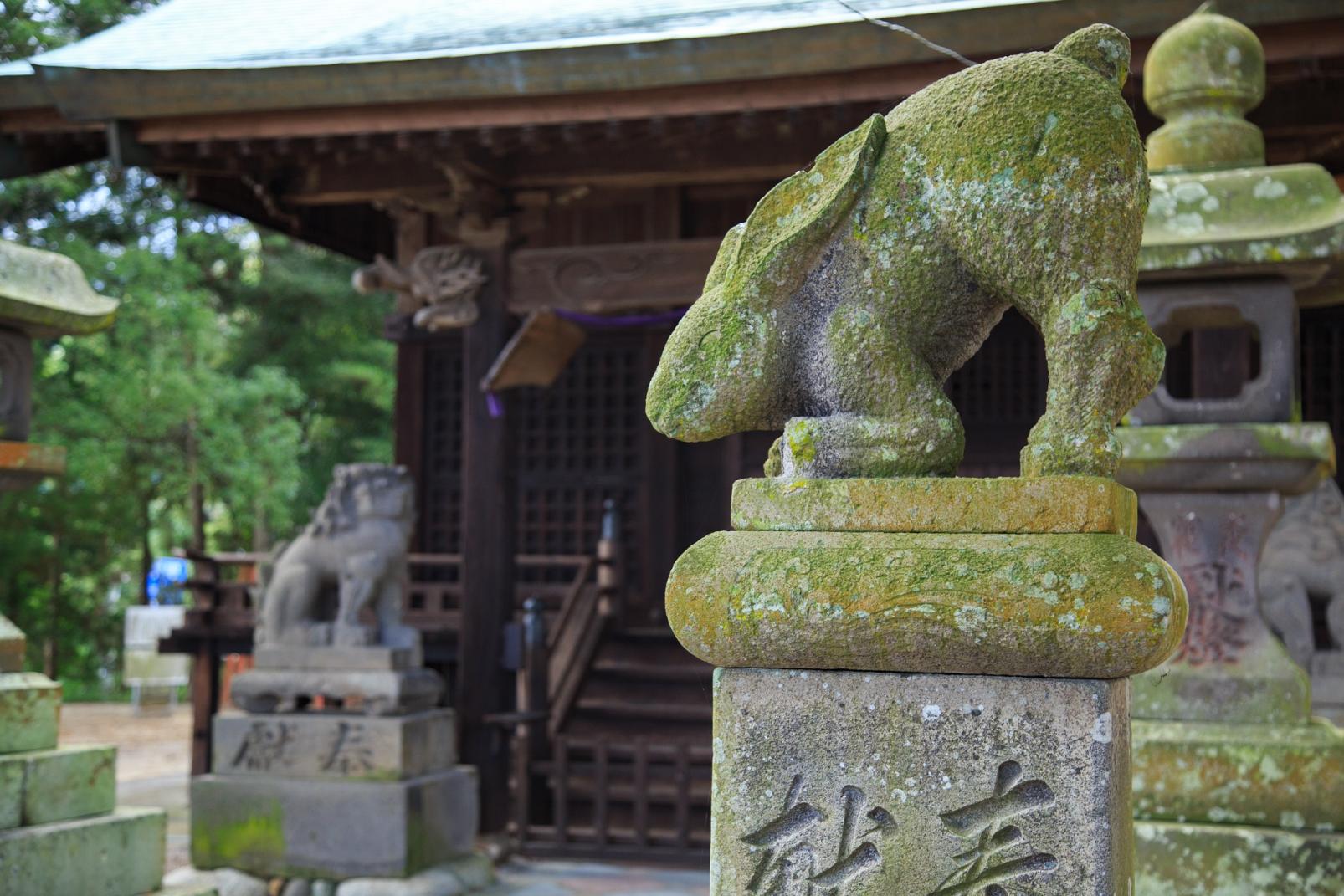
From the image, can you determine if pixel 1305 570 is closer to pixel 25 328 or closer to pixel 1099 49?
pixel 1099 49

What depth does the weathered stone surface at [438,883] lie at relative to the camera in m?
6.68

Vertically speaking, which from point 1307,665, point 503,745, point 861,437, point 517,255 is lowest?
point 503,745

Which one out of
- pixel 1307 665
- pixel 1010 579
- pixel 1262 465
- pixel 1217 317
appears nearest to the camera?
pixel 1010 579

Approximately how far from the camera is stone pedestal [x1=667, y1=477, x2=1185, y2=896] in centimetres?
223

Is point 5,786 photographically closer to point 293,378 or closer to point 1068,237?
point 1068,237

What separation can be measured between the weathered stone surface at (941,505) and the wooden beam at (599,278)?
5.51 metres

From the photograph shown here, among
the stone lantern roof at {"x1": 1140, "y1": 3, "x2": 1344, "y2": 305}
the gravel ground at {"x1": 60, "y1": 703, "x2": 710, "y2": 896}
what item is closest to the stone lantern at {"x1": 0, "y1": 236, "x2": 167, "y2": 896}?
the gravel ground at {"x1": 60, "y1": 703, "x2": 710, "y2": 896}

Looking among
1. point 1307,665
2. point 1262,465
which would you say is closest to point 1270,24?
point 1262,465

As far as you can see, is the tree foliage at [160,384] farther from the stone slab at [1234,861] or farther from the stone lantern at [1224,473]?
the stone slab at [1234,861]

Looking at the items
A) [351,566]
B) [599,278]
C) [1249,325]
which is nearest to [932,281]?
[1249,325]

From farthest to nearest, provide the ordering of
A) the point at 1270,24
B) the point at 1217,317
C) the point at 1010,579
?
1. the point at 1270,24
2. the point at 1217,317
3. the point at 1010,579

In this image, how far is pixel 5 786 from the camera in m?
4.55

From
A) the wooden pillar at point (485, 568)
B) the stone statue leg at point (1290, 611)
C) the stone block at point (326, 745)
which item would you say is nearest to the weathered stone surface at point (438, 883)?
the stone block at point (326, 745)

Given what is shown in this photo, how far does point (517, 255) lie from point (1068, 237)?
19.7 feet
